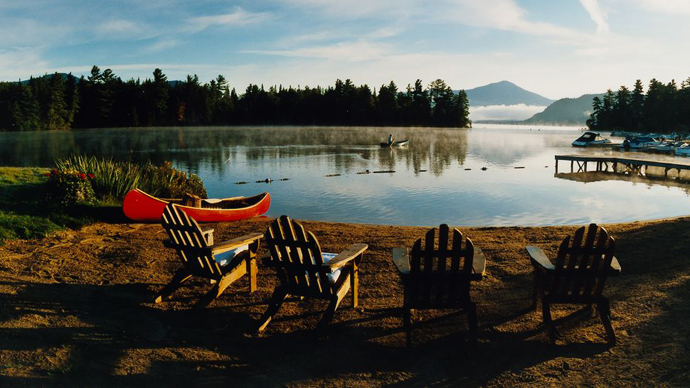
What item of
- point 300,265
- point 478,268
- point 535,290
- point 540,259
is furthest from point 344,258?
point 535,290

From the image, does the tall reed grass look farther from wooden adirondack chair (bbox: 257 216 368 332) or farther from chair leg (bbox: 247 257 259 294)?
wooden adirondack chair (bbox: 257 216 368 332)

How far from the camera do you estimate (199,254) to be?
637 centimetres

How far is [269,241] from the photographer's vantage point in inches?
227

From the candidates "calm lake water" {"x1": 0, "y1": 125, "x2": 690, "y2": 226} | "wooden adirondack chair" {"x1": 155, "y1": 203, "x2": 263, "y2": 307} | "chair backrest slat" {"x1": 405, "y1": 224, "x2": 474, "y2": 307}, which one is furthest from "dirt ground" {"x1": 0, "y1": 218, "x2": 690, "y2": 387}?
"calm lake water" {"x1": 0, "y1": 125, "x2": 690, "y2": 226}

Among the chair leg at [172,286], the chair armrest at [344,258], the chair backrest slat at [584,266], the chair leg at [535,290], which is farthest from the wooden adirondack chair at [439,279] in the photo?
the chair leg at [172,286]

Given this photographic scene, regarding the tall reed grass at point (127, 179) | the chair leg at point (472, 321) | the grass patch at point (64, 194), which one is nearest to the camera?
the chair leg at point (472, 321)

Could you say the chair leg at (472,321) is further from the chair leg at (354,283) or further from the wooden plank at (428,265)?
the chair leg at (354,283)

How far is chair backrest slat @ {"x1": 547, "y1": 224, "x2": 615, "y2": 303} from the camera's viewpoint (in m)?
5.34

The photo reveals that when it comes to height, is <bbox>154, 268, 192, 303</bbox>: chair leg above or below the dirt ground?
above

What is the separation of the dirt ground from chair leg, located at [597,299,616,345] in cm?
13

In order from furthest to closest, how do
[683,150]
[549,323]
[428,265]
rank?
[683,150] → [549,323] → [428,265]

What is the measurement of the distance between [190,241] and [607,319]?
17.5 ft

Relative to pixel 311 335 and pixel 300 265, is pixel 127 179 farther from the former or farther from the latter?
pixel 311 335

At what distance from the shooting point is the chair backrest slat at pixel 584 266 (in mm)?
5344
